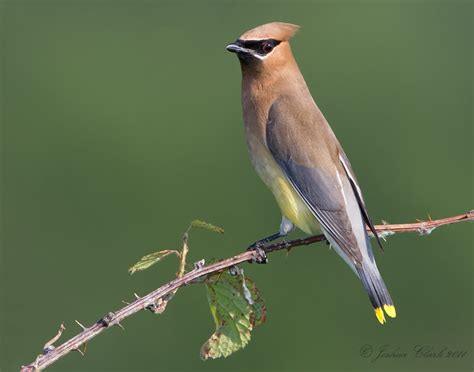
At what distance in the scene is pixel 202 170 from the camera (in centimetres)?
975

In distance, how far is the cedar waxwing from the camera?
4.95 m

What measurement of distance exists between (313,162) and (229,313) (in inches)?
48.4

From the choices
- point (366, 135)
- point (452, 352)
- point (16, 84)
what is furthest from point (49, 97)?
point (452, 352)

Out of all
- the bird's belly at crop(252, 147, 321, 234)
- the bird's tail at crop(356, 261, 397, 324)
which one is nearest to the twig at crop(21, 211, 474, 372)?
the bird's tail at crop(356, 261, 397, 324)

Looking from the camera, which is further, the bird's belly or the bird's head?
the bird's head

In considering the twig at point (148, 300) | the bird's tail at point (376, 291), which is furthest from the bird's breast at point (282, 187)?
the twig at point (148, 300)

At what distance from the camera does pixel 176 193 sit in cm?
938

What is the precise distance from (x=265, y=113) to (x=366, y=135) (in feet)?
14.8

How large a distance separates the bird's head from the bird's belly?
0.47 meters

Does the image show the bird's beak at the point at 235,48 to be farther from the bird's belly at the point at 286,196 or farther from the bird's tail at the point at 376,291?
the bird's tail at the point at 376,291

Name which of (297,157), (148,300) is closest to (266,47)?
(297,157)

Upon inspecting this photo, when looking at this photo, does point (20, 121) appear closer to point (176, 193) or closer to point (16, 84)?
point (16, 84)

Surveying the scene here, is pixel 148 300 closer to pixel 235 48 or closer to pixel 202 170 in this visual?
pixel 235 48

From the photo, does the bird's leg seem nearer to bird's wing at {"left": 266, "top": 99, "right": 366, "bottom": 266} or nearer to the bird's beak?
bird's wing at {"left": 266, "top": 99, "right": 366, "bottom": 266}
